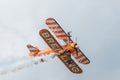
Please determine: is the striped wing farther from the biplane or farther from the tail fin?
the tail fin

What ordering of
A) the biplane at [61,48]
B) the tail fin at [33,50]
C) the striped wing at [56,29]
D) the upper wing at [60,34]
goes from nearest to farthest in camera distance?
1. the biplane at [61,48]
2. the upper wing at [60,34]
3. the striped wing at [56,29]
4. the tail fin at [33,50]

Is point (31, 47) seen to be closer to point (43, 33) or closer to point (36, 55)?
point (36, 55)

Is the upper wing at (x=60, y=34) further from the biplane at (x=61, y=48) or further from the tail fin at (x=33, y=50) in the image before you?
the tail fin at (x=33, y=50)

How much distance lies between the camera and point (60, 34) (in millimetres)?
121188

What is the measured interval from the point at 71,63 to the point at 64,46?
→ 6926mm

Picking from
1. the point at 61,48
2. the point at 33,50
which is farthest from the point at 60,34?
the point at 33,50

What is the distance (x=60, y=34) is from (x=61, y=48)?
3.99 metres

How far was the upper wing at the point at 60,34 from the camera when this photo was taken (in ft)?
396

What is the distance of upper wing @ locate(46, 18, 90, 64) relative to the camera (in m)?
121

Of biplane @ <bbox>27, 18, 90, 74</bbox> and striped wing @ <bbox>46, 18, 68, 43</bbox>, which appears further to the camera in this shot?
striped wing @ <bbox>46, 18, 68, 43</bbox>

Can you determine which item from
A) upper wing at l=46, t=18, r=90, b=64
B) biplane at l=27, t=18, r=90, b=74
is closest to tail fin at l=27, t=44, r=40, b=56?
biplane at l=27, t=18, r=90, b=74

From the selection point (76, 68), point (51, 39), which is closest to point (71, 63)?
point (76, 68)

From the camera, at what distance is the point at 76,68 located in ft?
409

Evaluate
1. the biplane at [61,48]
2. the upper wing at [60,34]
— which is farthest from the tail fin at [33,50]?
the upper wing at [60,34]
